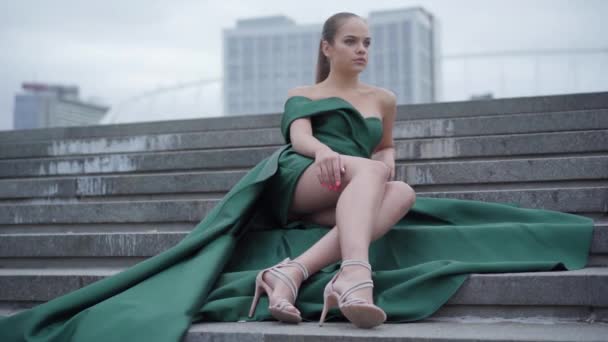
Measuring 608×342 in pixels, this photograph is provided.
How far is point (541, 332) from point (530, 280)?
31cm

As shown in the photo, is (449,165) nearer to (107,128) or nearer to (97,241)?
(97,241)

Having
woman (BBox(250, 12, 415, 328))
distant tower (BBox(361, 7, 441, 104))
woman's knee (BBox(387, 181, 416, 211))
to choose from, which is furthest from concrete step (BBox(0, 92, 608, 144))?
distant tower (BBox(361, 7, 441, 104))

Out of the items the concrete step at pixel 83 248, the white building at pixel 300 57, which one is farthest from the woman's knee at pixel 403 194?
the white building at pixel 300 57

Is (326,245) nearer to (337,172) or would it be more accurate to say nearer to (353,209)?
(353,209)

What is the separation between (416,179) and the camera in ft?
11.6

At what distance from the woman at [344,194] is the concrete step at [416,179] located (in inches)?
25.3

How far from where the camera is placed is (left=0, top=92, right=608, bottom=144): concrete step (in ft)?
14.1

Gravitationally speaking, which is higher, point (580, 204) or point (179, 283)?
point (580, 204)

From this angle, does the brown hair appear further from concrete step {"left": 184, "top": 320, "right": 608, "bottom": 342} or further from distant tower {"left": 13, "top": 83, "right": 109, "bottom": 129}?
distant tower {"left": 13, "top": 83, "right": 109, "bottom": 129}

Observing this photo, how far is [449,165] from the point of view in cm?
347

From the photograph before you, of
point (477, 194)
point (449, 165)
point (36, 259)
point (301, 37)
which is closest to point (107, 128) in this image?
point (36, 259)

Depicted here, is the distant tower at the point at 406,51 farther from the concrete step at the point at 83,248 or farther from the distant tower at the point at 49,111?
the concrete step at the point at 83,248

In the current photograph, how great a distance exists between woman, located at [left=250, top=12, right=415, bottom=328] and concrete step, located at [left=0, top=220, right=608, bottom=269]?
2.62ft

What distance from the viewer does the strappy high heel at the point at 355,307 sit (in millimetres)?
1884
